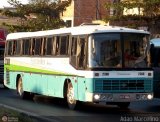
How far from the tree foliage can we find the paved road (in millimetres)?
20492

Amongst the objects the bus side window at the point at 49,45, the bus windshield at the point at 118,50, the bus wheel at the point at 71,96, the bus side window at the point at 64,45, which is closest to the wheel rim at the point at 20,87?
the bus side window at the point at 49,45

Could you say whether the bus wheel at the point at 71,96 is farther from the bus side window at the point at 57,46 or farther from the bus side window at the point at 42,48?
the bus side window at the point at 42,48

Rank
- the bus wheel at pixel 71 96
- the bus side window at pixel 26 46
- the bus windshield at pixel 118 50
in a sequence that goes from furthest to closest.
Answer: the bus side window at pixel 26 46 → the bus wheel at pixel 71 96 → the bus windshield at pixel 118 50

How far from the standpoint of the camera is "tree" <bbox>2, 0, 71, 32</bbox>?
182 feet

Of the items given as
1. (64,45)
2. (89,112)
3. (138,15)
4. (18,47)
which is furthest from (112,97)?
(138,15)

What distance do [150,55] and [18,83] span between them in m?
8.70

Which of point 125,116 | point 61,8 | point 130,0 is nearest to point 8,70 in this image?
point 125,116

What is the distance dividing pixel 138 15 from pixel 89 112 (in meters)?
26.4

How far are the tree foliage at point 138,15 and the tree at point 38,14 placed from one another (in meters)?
11.2

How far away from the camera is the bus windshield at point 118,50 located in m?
18.0

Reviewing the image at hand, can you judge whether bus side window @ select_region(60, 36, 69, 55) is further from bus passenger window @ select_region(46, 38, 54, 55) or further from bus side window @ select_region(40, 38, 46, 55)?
bus side window @ select_region(40, 38, 46, 55)

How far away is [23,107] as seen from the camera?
20.4 meters

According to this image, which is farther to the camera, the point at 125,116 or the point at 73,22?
the point at 73,22

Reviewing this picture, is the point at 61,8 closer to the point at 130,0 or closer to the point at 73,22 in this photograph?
the point at 73,22
